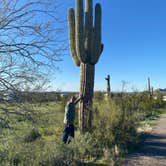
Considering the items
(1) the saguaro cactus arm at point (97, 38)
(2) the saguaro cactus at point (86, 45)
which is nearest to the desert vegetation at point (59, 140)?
(2) the saguaro cactus at point (86, 45)

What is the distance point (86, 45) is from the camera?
14.4 meters

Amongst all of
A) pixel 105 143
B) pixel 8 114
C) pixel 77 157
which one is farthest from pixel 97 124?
pixel 8 114

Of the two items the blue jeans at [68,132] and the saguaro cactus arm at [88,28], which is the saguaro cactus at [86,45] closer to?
the saguaro cactus arm at [88,28]

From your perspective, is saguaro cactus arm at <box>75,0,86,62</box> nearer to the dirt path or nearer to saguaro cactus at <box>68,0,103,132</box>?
saguaro cactus at <box>68,0,103,132</box>

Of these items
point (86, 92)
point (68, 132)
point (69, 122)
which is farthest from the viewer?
point (86, 92)

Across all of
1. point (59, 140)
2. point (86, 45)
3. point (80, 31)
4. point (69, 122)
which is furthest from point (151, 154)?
point (80, 31)

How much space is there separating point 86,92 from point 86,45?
1984mm

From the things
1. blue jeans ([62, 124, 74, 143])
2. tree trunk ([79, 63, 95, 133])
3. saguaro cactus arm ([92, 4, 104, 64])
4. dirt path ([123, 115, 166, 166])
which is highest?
saguaro cactus arm ([92, 4, 104, 64])

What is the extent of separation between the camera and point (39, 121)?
8336 mm

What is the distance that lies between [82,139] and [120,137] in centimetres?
168

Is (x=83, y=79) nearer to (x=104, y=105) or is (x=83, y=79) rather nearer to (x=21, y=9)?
(x=104, y=105)

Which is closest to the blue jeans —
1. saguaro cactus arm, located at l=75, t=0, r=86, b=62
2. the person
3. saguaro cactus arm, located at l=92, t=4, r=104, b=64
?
the person

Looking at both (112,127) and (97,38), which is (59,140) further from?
(97,38)

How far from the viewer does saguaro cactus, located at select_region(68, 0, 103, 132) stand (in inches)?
537
